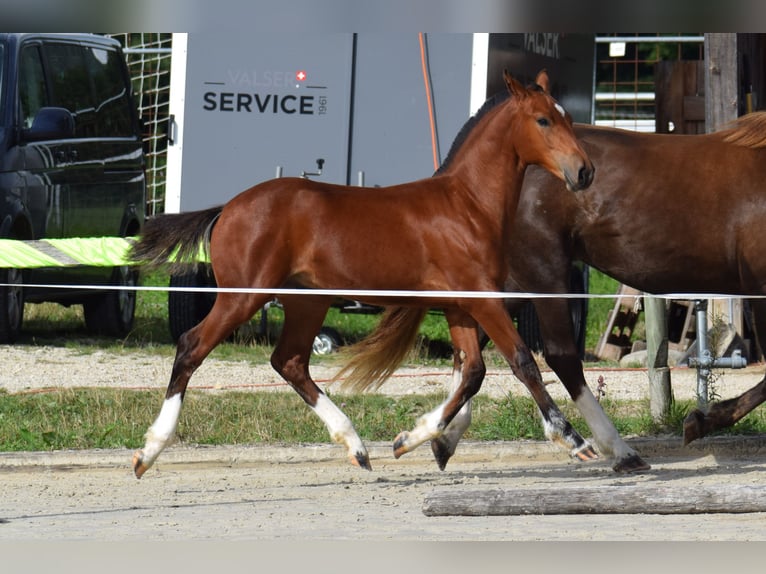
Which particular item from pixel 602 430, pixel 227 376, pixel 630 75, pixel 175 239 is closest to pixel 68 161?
pixel 227 376

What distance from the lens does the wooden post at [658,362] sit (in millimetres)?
8383

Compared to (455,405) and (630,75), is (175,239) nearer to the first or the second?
(455,405)

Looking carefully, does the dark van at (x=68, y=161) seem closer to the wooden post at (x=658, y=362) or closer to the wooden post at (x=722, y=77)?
the wooden post at (x=658, y=362)

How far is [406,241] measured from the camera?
273 inches

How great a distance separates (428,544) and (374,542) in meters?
0.21

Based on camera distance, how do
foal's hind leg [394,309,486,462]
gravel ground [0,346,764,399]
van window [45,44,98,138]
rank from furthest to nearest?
van window [45,44,98,138]
gravel ground [0,346,764,399]
foal's hind leg [394,309,486,462]

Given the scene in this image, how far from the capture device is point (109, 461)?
24.7 feet

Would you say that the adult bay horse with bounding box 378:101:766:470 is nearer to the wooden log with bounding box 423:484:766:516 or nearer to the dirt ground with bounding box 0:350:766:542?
the dirt ground with bounding box 0:350:766:542

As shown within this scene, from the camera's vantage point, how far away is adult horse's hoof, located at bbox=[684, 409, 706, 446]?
754cm

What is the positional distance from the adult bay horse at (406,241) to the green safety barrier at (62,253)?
260cm

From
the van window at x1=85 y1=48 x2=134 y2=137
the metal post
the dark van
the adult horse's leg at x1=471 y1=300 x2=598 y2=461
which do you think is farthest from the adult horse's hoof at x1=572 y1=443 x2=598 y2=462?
the van window at x1=85 y1=48 x2=134 y2=137

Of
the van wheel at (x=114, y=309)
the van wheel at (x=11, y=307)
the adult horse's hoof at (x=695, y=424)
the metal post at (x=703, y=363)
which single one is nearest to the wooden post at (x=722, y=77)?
the metal post at (x=703, y=363)

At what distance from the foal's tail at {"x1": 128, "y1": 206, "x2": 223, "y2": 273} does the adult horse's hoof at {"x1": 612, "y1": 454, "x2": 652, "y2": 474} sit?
7.76 ft
